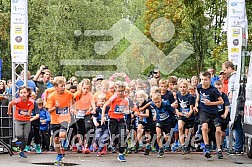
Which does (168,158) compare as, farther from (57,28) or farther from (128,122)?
(57,28)

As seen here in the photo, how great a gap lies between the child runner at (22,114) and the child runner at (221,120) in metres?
4.17

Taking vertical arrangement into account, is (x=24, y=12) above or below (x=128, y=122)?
above

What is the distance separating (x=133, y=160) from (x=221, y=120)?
2191 mm

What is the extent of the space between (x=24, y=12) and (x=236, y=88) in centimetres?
575

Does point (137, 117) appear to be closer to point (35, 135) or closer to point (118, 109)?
point (118, 109)

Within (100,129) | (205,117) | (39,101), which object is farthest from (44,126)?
(205,117)

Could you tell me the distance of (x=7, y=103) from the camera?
50.6 feet

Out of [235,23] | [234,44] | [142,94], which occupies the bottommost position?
[142,94]

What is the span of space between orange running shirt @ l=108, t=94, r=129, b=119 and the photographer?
11.1 ft

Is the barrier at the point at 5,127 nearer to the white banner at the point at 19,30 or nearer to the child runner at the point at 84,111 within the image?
the child runner at the point at 84,111

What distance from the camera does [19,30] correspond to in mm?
17078

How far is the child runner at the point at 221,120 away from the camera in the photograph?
1444 centimetres

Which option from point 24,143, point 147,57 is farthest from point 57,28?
point 24,143

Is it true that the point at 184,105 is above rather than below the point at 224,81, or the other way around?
below
